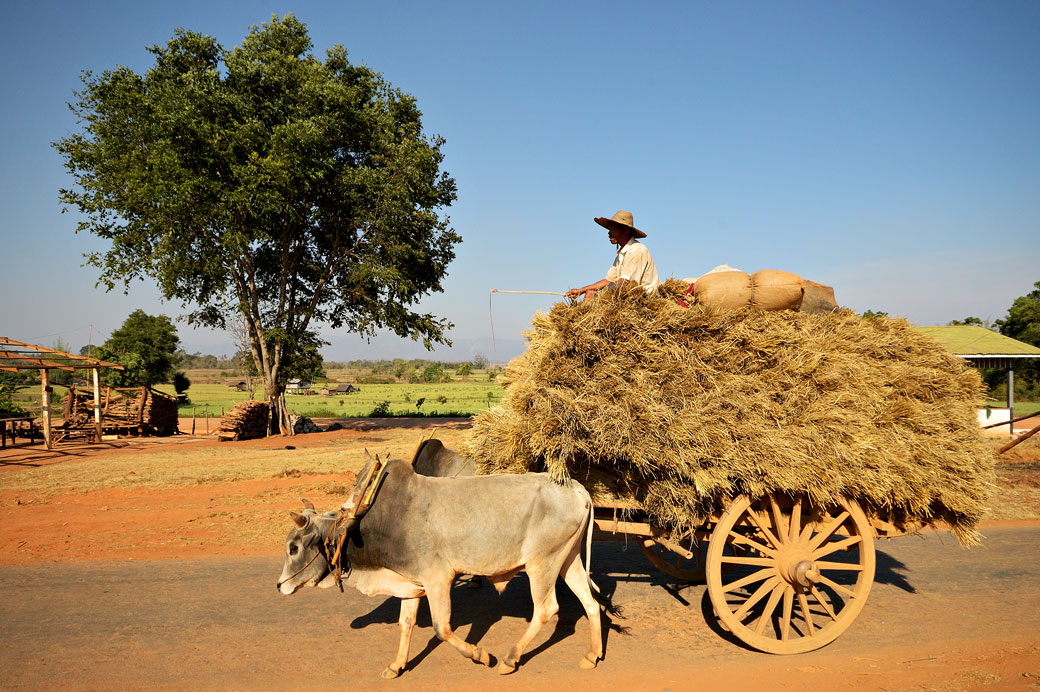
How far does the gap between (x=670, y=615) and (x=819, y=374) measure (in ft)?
8.57

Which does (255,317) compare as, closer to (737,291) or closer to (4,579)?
(4,579)

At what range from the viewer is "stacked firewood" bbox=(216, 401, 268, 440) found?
70.0 feet

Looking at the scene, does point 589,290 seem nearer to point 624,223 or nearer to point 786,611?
point 624,223

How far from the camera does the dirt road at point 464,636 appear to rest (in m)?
4.43

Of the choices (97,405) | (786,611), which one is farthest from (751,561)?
(97,405)

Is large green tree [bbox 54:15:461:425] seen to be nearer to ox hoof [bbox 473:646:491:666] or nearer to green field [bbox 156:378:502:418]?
green field [bbox 156:378:502:418]

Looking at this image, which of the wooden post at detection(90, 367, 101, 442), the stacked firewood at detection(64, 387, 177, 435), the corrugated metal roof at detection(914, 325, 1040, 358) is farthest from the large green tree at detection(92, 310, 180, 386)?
the corrugated metal roof at detection(914, 325, 1040, 358)

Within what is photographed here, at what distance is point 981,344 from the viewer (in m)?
20.9

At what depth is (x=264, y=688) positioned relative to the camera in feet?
14.1

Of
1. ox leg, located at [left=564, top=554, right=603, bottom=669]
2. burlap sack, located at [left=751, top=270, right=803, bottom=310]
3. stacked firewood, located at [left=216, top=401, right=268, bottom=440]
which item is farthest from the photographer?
stacked firewood, located at [left=216, top=401, right=268, bottom=440]

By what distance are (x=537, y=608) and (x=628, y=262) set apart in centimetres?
321

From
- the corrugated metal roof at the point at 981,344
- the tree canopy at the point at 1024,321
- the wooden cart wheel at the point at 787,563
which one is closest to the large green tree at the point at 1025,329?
the tree canopy at the point at 1024,321

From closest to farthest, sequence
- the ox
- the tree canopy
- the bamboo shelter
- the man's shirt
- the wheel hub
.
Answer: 1. the ox
2. the wheel hub
3. the man's shirt
4. the bamboo shelter
5. the tree canopy

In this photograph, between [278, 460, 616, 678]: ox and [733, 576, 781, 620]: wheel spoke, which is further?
[733, 576, 781, 620]: wheel spoke
